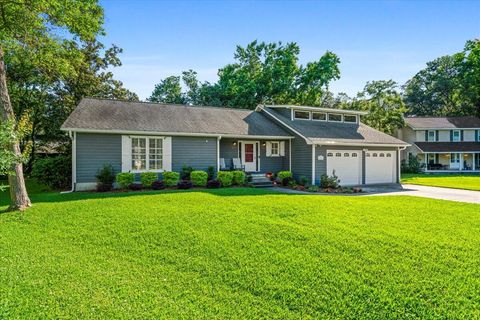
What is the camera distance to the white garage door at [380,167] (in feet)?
60.7

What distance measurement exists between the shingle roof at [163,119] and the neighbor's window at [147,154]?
62 centimetres

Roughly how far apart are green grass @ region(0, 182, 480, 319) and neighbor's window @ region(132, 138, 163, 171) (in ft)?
17.7

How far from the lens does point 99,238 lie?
7.11 meters

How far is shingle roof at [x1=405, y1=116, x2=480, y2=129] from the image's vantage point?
113 ft

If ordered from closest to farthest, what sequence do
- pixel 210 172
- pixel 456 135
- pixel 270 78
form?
pixel 210 172 < pixel 270 78 < pixel 456 135

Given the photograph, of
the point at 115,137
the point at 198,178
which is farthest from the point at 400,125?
the point at 115,137

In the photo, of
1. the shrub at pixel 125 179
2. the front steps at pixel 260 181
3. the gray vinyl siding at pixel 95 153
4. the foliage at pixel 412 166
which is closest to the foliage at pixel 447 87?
the foliage at pixel 412 166

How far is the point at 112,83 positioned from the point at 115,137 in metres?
13.0

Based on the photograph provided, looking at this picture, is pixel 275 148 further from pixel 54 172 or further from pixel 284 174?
pixel 54 172

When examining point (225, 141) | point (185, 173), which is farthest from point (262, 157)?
point (185, 173)

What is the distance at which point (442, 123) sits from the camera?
35.2 meters

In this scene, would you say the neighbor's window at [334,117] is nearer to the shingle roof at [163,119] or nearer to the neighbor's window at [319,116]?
the neighbor's window at [319,116]

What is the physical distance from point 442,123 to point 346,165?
80.4ft

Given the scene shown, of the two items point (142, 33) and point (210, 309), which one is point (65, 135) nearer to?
point (142, 33)
